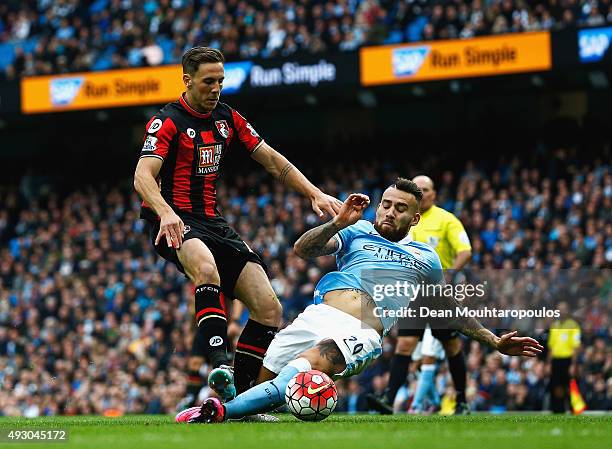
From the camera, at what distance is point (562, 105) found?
23.7m

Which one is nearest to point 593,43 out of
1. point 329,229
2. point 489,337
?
point 489,337

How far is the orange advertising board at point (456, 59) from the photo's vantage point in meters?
20.6

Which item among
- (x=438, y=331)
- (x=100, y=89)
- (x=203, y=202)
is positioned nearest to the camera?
(x=203, y=202)

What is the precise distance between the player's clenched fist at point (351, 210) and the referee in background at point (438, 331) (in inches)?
130

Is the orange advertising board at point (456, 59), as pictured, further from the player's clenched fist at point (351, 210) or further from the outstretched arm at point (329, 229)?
the player's clenched fist at point (351, 210)

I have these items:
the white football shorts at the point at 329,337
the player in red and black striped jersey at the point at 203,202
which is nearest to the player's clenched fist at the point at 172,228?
the player in red and black striped jersey at the point at 203,202

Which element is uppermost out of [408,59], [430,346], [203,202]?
[408,59]

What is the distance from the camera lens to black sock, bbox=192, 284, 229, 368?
24.1 feet

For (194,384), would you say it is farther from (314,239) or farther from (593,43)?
(593,43)

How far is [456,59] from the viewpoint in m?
21.2

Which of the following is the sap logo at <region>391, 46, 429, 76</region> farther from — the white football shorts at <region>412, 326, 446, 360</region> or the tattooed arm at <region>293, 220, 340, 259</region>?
the tattooed arm at <region>293, 220, 340, 259</region>

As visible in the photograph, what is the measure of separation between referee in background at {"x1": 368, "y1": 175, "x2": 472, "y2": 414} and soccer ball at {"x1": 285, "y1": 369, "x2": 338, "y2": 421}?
3433 mm

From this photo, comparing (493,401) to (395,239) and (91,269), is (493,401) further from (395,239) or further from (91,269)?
(91,269)

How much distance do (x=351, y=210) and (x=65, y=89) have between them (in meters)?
19.0
